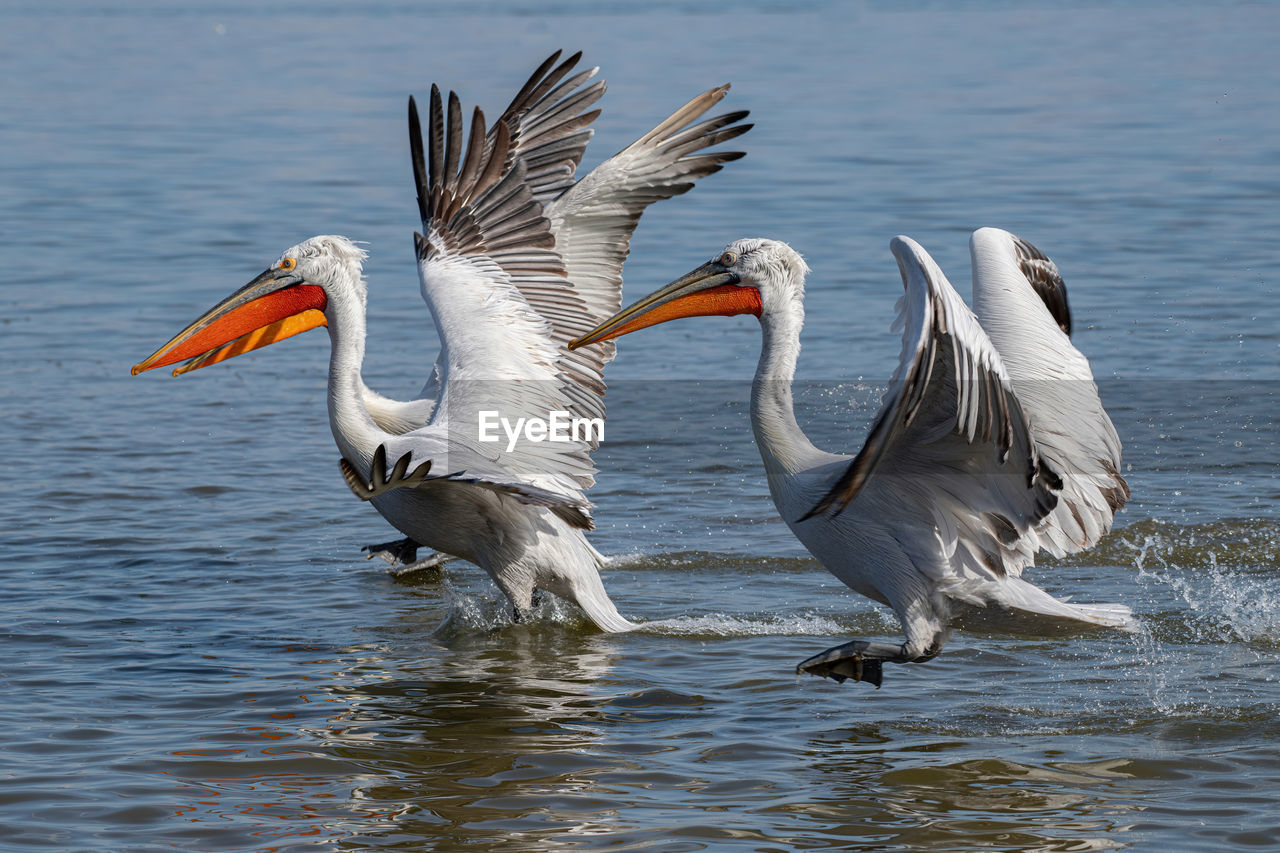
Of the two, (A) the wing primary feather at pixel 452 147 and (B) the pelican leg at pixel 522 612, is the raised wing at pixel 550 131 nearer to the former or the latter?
(A) the wing primary feather at pixel 452 147

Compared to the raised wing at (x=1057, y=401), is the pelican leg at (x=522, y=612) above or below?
below

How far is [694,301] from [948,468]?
1028 millimetres

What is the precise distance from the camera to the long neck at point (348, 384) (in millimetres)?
5805

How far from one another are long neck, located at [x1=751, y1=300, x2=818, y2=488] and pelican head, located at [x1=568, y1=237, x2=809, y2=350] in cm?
6

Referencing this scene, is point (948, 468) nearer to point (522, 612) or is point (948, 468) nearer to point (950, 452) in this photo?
point (950, 452)

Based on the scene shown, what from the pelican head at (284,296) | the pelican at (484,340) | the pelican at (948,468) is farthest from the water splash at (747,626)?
the pelican head at (284,296)

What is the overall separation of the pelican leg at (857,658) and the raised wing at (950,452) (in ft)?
0.83

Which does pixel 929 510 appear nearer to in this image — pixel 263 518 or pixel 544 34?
pixel 263 518

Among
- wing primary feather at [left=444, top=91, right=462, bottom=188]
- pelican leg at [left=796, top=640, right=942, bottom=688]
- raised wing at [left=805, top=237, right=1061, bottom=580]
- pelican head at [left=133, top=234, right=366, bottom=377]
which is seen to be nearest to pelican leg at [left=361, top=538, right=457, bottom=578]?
pelican head at [left=133, top=234, right=366, bottom=377]

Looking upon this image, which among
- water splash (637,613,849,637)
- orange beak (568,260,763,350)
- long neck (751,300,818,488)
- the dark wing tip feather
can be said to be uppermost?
the dark wing tip feather

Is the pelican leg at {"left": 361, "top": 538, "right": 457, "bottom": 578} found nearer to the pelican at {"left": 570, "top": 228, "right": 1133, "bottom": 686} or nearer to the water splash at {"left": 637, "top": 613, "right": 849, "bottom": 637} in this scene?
the water splash at {"left": 637, "top": 613, "right": 849, "bottom": 637}

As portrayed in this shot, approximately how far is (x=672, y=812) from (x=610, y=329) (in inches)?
64.6

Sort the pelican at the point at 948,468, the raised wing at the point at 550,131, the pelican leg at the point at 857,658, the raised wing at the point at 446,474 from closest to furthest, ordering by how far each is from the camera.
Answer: the pelican at the point at 948,468 → the raised wing at the point at 446,474 → the pelican leg at the point at 857,658 → the raised wing at the point at 550,131

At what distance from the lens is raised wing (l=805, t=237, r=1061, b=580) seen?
4.23 meters
